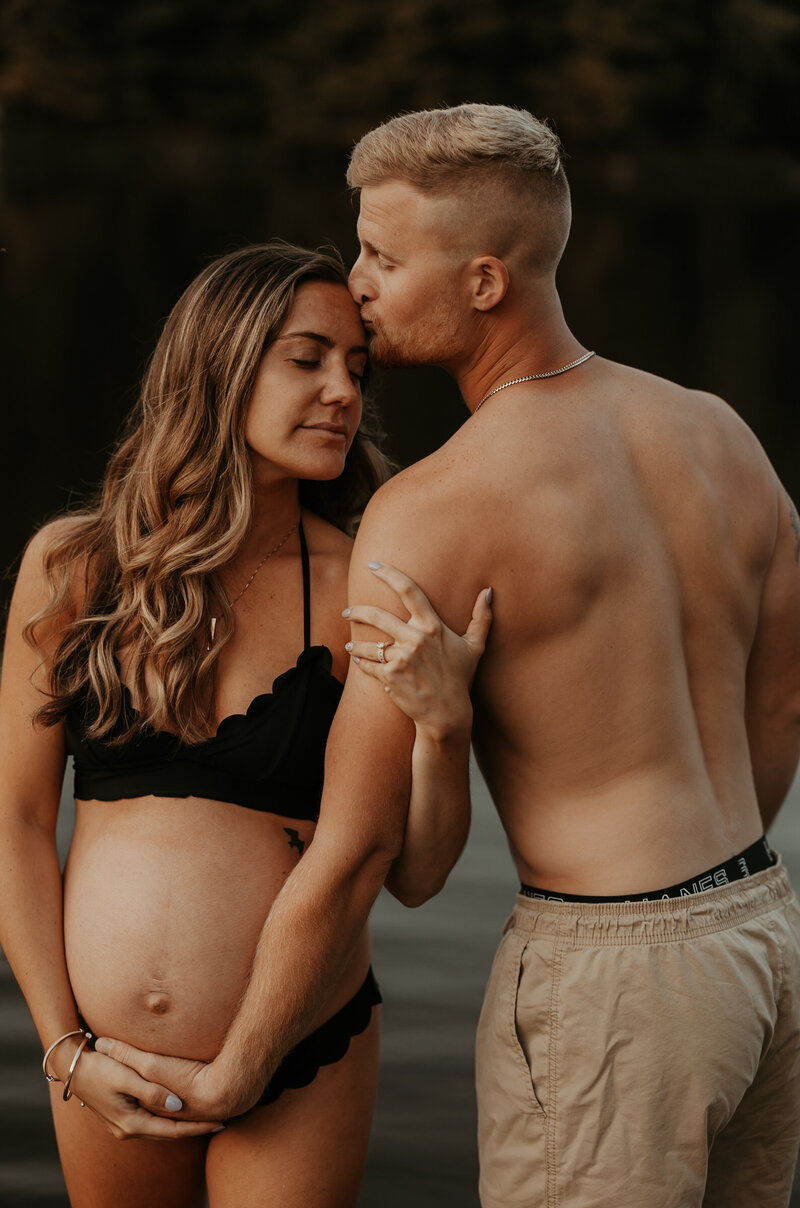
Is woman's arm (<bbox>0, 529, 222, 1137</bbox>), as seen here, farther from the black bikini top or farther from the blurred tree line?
the blurred tree line

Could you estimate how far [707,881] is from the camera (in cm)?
247

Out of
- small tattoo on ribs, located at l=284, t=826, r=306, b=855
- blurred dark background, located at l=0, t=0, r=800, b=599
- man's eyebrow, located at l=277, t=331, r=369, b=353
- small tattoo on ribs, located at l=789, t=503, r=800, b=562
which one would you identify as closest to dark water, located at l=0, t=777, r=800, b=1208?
small tattoo on ribs, located at l=284, t=826, r=306, b=855

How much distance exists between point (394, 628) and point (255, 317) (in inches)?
26.7

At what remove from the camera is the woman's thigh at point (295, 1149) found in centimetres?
268

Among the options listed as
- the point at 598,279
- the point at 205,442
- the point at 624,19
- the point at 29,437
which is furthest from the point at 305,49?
the point at 205,442

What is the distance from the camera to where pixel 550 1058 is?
2453 mm

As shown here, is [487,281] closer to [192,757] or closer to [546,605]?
[546,605]

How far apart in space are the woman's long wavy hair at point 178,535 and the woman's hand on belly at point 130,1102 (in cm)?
58

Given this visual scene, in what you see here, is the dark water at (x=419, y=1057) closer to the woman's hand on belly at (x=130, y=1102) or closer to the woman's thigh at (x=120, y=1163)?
the woman's thigh at (x=120, y=1163)

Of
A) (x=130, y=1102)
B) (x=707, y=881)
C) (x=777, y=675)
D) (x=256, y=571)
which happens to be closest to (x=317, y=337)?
(x=256, y=571)

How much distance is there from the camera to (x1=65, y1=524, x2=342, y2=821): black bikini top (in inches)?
106

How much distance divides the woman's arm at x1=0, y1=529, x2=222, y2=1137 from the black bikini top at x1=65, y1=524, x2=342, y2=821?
0.50 ft

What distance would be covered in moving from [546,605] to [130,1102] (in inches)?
44.6

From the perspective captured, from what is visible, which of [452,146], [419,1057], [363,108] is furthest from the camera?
[363,108]
